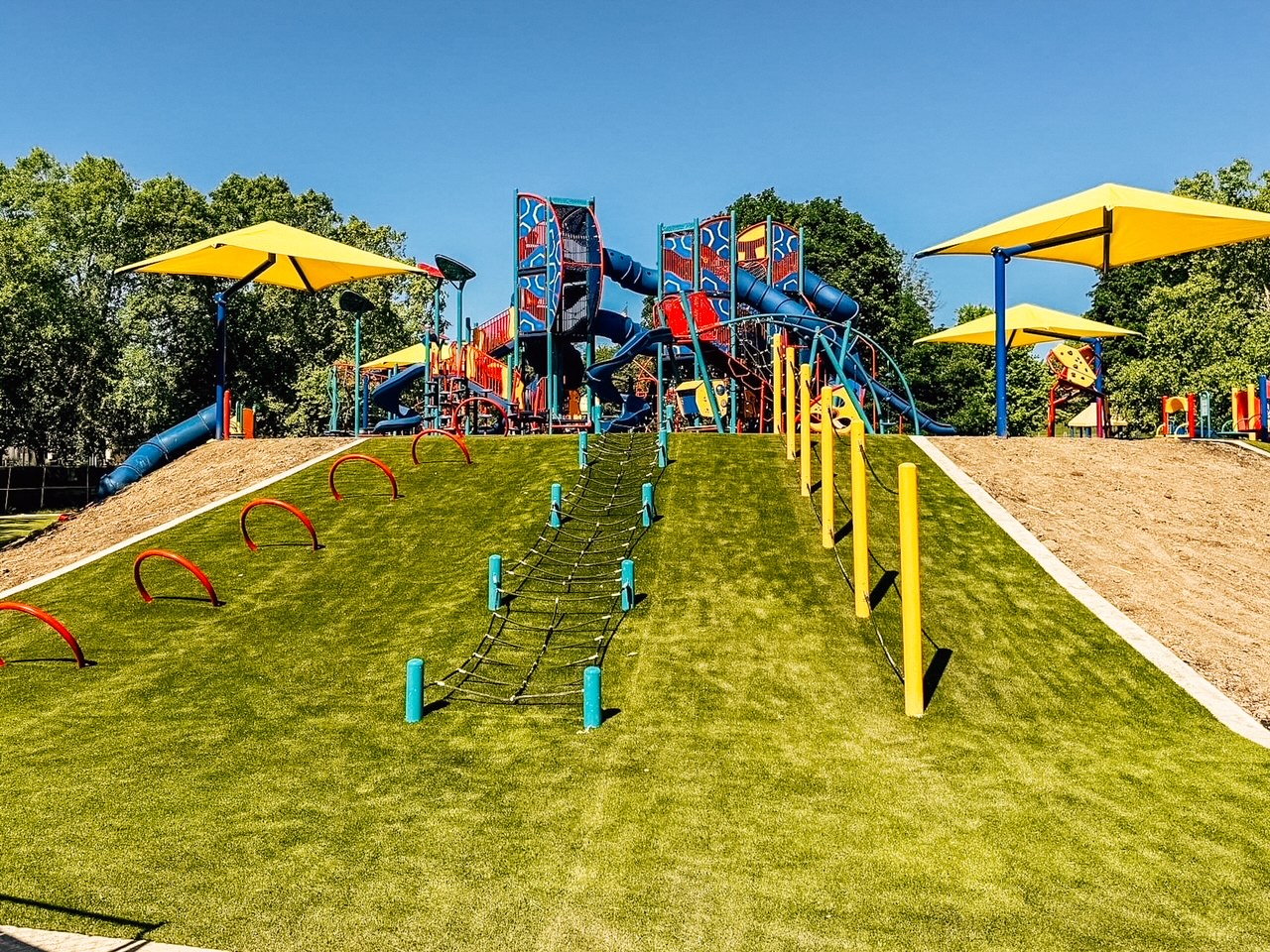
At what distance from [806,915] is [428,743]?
430 cm

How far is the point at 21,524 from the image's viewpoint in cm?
3341

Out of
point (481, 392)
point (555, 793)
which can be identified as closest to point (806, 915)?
point (555, 793)

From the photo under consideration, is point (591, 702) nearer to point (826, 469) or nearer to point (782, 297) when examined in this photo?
point (826, 469)

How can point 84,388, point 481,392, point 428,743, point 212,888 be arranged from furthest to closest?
point 84,388 → point 481,392 → point 428,743 → point 212,888

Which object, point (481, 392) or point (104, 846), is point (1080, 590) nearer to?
point (104, 846)

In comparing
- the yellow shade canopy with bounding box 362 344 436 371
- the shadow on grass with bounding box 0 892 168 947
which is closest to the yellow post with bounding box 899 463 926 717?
the shadow on grass with bounding box 0 892 168 947

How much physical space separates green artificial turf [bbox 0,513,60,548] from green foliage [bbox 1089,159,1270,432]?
136 ft

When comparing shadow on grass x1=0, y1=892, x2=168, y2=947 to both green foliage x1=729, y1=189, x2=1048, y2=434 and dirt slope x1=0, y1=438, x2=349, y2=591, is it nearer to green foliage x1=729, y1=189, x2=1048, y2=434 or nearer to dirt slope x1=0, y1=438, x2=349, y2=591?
dirt slope x1=0, y1=438, x2=349, y2=591

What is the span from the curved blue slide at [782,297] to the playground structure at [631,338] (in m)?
0.06

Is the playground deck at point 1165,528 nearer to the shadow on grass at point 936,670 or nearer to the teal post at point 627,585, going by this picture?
the shadow on grass at point 936,670

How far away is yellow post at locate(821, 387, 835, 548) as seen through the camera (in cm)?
1357

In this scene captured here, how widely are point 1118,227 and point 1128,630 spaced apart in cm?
1193

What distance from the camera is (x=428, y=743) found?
29.5 ft

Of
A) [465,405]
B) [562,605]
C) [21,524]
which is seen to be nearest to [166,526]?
[562,605]
